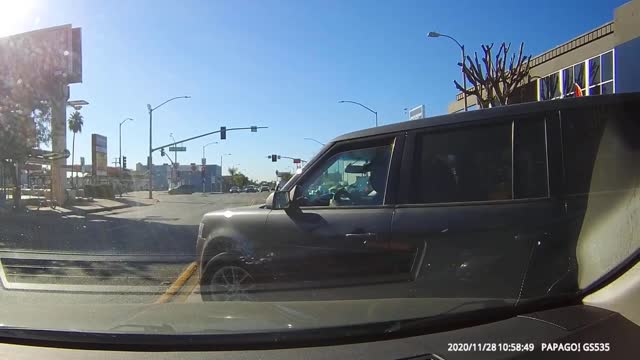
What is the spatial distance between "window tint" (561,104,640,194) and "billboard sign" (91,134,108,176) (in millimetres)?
45112

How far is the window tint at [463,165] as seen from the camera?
12.4 feet

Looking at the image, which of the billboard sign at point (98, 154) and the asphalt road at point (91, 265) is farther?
A: the billboard sign at point (98, 154)

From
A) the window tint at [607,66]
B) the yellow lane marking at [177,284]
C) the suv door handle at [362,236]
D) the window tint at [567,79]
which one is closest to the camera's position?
the suv door handle at [362,236]

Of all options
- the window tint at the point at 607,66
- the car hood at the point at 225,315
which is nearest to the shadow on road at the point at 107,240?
the car hood at the point at 225,315

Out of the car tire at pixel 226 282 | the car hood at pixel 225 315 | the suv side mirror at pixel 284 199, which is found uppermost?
the suv side mirror at pixel 284 199

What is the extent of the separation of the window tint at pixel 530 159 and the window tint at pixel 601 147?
14cm

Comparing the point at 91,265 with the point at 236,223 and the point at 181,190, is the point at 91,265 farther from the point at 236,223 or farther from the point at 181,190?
the point at 181,190

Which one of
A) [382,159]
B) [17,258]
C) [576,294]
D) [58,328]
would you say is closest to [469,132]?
[382,159]

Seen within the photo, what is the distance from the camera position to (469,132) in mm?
3926

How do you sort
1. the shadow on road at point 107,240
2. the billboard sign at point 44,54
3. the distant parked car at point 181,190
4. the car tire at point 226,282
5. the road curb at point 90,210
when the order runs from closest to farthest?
the car tire at point 226,282 < the shadow on road at point 107,240 < the billboard sign at point 44,54 < the road curb at point 90,210 < the distant parked car at point 181,190

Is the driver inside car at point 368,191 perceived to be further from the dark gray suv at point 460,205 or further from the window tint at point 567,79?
the window tint at point 567,79

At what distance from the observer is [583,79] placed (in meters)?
25.0

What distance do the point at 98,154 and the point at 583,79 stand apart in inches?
1432

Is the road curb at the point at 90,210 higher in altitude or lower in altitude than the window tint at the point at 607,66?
lower
